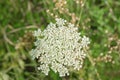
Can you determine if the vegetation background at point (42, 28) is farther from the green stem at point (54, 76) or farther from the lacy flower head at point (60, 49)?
the lacy flower head at point (60, 49)

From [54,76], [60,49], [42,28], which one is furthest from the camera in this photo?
[42,28]

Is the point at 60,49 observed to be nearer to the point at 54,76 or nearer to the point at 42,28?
the point at 54,76

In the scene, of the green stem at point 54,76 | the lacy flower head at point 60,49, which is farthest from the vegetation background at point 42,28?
the lacy flower head at point 60,49

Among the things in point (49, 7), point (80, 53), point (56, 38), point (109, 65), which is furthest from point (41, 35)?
point (109, 65)

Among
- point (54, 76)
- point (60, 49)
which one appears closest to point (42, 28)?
point (54, 76)

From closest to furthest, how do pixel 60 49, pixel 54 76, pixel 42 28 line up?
pixel 60 49 → pixel 54 76 → pixel 42 28

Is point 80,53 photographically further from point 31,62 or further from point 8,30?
point 8,30
